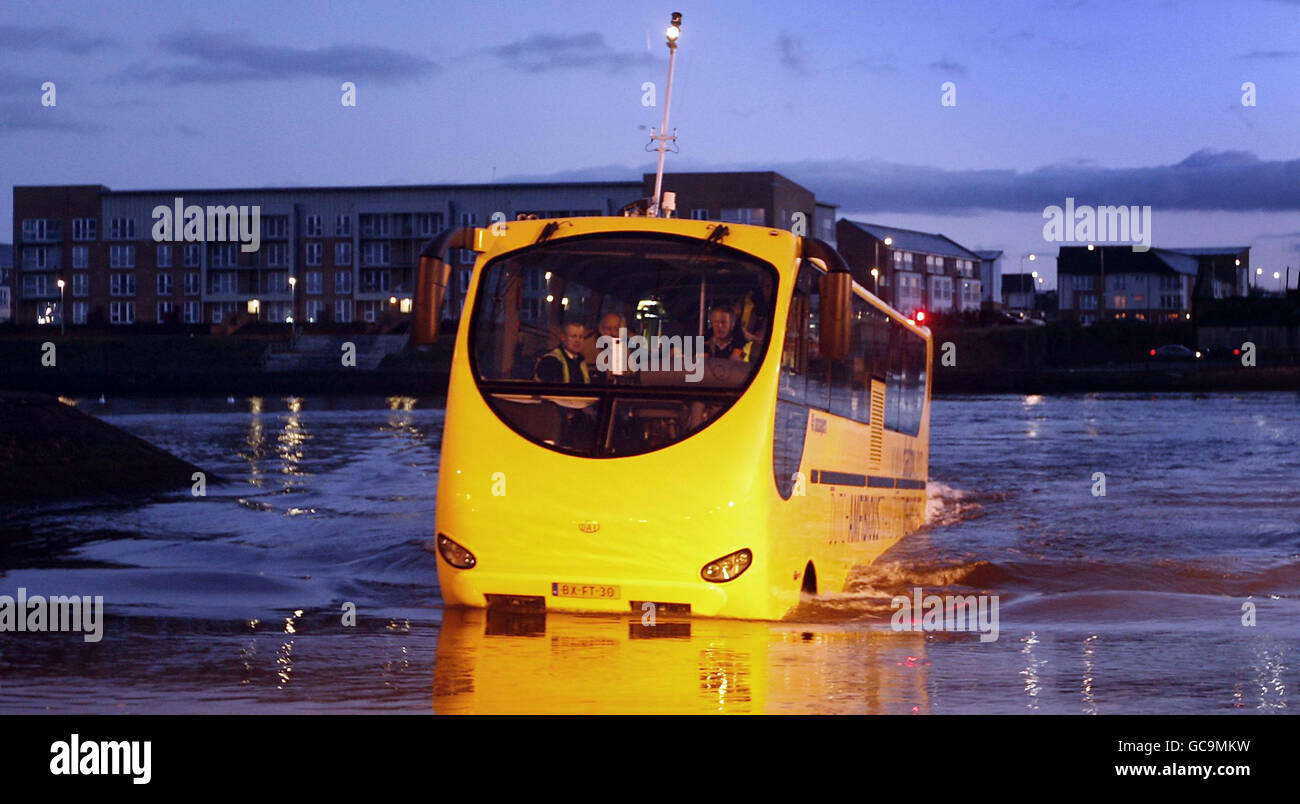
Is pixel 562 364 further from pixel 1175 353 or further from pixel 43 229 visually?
pixel 43 229

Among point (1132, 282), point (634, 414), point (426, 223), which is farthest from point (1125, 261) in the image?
point (634, 414)

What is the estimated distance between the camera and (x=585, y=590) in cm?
991

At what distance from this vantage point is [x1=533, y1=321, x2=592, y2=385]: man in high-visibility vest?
10.5 metres

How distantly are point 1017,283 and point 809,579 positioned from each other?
18220cm

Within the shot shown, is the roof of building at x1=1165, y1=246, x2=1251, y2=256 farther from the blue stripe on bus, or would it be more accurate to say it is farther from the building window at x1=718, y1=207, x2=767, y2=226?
the blue stripe on bus

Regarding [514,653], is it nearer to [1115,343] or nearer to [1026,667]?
[1026,667]

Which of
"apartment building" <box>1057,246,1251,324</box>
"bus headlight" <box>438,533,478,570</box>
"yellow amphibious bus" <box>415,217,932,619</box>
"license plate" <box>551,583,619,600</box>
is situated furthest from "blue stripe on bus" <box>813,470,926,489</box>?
"apartment building" <box>1057,246,1251,324</box>

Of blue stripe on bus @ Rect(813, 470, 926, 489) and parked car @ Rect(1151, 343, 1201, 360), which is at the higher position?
parked car @ Rect(1151, 343, 1201, 360)

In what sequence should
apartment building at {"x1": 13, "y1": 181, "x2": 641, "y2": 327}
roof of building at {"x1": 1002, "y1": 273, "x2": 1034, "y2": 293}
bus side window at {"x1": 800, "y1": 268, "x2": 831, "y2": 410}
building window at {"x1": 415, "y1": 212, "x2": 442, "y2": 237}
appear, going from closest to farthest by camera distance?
1. bus side window at {"x1": 800, "y1": 268, "x2": 831, "y2": 410}
2. building window at {"x1": 415, "y1": 212, "x2": 442, "y2": 237}
3. apartment building at {"x1": 13, "y1": 181, "x2": 641, "y2": 327}
4. roof of building at {"x1": 1002, "y1": 273, "x2": 1034, "y2": 293}

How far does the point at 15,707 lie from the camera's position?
24.0 ft

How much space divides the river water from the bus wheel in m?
0.14

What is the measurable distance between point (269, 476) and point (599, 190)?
81512 millimetres

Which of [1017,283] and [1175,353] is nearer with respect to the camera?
[1175,353]

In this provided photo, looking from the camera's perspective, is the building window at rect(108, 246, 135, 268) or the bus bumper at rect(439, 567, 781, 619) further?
the building window at rect(108, 246, 135, 268)
